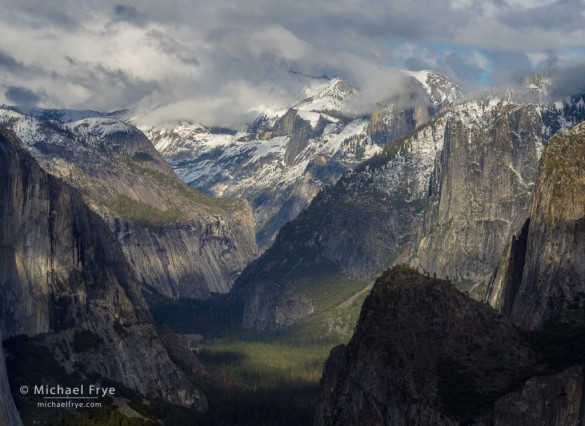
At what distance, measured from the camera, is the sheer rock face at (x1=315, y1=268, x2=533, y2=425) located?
549 ft

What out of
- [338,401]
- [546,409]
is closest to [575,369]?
[546,409]

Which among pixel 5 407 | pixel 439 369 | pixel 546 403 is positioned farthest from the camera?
pixel 439 369

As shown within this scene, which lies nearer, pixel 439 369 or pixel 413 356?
pixel 439 369

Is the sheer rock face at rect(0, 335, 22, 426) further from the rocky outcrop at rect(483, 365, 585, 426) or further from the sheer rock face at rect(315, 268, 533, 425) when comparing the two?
the rocky outcrop at rect(483, 365, 585, 426)

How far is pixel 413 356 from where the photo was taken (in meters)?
175

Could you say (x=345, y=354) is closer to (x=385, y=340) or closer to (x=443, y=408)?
(x=385, y=340)

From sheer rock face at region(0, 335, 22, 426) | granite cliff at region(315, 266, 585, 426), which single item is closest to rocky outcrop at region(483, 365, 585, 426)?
granite cliff at region(315, 266, 585, 426)

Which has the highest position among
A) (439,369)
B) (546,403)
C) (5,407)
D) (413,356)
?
(413,356)

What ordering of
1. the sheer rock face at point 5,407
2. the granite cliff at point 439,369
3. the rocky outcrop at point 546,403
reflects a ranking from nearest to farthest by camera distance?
the rocky outcrop at point 546,403 < the granite cliff at point 439,369 < the sheer rock face at point 5,407

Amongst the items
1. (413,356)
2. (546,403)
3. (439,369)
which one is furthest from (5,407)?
(546,403)

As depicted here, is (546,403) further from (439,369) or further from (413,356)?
(413,356)

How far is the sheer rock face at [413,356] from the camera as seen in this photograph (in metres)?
167

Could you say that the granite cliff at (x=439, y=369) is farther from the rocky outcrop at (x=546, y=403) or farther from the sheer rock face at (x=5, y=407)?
the sheer rock face at (x=5, y=407)

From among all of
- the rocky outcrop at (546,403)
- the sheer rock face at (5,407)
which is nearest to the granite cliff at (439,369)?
the rocky outcrop at (546,403)
